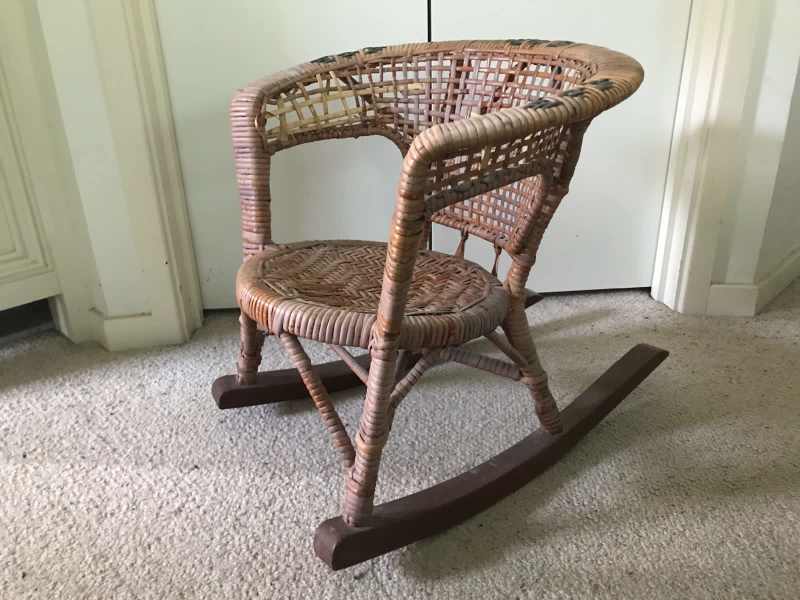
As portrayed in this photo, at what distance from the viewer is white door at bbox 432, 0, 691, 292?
1.33m

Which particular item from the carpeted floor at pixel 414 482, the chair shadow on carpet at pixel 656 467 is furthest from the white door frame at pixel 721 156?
the chair shadow on carpet at pixel 656 467

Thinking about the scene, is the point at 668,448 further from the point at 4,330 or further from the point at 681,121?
the point at 4,330

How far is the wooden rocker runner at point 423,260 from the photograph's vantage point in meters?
0.73

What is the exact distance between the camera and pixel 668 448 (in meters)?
1.05

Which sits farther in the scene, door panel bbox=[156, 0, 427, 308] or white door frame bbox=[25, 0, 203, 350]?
door panel bbox=[156, 0, 427, 308]

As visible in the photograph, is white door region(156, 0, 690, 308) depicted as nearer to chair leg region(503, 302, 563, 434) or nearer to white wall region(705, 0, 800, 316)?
white wall region(705, 0, 800, 316)

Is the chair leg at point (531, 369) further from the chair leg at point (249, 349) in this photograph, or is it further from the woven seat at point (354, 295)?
the chair leg at point (249, 349)

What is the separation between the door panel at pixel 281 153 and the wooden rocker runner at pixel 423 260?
0.24m

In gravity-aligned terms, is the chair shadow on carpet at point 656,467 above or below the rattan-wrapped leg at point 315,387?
below

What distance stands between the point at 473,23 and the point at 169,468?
3.35ft

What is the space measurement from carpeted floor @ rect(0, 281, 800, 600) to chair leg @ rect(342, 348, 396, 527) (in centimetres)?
9

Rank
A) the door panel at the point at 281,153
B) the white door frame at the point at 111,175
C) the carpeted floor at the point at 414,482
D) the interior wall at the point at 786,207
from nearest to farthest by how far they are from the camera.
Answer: the carpeted floor at the point at 414,482 → the white door frame at the point at 111,175 → the door panel at the point at 281,153 → the interior wall at the point at 786,207

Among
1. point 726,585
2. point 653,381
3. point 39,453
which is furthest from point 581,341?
point 39,453

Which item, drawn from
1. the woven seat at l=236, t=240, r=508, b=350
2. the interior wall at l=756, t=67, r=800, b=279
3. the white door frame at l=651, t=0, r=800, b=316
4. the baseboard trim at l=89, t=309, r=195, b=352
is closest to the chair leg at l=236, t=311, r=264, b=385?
the woven seat at l=236, t=240, r=508, b=350
